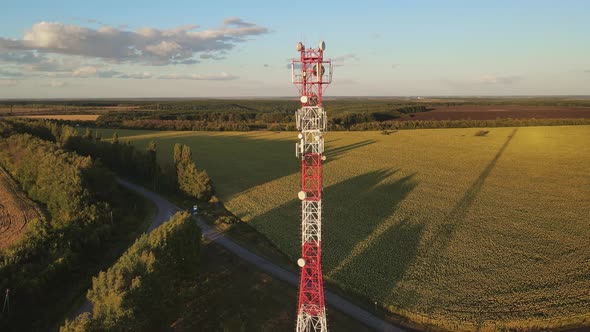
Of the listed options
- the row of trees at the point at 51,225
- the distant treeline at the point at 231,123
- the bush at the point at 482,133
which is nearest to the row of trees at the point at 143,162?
the row of trees at the point at 51,225

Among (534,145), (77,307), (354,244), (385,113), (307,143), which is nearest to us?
(307,143)

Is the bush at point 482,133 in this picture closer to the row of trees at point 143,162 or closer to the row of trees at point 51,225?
the row of trees at point 143,162

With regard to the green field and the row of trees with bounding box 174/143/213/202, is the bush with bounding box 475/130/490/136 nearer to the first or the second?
the green field

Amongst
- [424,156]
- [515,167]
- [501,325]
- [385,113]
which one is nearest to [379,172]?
[424,156]

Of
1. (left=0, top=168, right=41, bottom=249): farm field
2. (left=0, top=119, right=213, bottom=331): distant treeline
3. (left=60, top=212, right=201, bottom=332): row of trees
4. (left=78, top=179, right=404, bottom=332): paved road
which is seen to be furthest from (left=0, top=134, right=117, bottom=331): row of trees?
(left=60, top=212, right=201, bottom=332): row of trees

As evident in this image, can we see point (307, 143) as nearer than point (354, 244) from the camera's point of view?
Yes

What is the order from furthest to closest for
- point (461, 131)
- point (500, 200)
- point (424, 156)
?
1. point (461, 131)
2. point (424, 156)
3. point (500, 200)

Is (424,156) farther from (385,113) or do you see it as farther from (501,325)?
(385,113)
